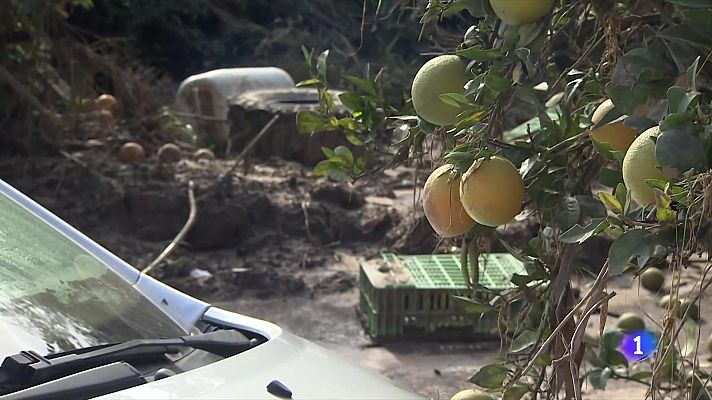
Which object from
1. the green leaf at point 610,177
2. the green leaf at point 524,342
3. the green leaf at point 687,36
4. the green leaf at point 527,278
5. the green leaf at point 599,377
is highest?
the green leaf at point 687,36

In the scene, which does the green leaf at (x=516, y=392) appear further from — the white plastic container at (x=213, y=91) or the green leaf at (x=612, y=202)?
the white plastic container at (x=213, y=91)

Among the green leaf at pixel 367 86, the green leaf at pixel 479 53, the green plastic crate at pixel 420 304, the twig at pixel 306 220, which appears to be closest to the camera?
the green leaf at pixel 479 53

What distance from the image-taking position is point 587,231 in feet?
4.44

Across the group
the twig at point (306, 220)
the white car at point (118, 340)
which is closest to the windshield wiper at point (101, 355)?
the white car at point (118, 340)

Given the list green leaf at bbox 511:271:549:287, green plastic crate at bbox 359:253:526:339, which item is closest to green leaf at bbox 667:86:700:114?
green leaf at bbox 511:271:549:287

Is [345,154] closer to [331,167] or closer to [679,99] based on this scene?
[331,167]

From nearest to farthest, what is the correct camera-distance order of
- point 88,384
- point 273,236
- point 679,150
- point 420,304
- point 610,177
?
point 679,150 < point 610,177 < point 88,384 < point 420,304 < point 273,236

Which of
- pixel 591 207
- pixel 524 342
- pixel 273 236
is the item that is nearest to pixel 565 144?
pixel 591 207

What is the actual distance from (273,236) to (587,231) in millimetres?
5192

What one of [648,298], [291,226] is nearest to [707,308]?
[648,298]

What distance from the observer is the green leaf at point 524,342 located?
1820 mm

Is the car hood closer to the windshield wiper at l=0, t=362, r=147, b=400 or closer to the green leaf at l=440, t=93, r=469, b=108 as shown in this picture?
the windshield wiper at l=0, t=362, r=147, b=400

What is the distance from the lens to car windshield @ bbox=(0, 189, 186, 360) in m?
1.83

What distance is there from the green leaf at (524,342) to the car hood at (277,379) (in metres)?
0.26
